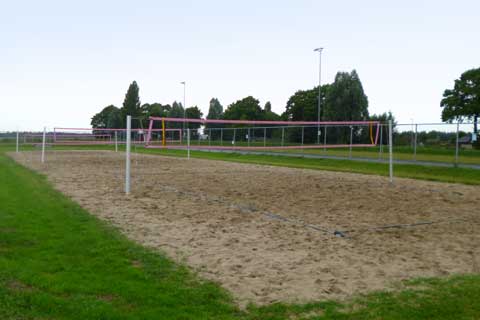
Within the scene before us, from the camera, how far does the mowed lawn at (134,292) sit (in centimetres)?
335

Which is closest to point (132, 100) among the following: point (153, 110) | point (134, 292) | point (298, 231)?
point (153, 110)

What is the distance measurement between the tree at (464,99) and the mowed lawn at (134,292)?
1921 inches

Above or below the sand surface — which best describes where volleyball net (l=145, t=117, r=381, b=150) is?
above

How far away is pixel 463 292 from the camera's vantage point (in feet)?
12.6

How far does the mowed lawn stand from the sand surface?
0.23 meters

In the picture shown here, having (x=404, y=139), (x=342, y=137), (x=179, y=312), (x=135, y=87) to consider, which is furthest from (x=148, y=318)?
(x=135, y=87)

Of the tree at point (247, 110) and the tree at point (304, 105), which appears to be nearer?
the tree at point (304, 105)

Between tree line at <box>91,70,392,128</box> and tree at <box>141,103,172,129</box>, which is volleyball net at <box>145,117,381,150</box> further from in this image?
tree at <box>141,103,172,129</box>

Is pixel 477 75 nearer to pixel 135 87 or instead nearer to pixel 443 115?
pixel 443 115

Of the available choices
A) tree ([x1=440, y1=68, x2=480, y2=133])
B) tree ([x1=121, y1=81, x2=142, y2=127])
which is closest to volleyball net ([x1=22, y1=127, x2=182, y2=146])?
tree ([x1=121, y1=81, x2=142, y2=127])

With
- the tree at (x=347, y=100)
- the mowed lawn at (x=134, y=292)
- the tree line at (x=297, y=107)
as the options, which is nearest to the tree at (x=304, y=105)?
the tree line at (x=297, y=107)

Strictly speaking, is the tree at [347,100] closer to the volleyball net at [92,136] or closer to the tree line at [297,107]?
the tree line at [297,107]

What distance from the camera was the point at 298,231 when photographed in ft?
20.5

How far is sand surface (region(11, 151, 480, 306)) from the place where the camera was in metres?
4.28
